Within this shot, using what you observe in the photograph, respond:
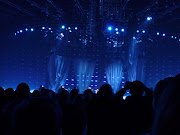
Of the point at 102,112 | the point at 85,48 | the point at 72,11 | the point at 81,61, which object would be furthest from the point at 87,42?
the point at 102,112

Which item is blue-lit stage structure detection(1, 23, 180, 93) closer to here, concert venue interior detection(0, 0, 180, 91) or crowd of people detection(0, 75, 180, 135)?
concert venue interior detection(0, 0, 180, 91)

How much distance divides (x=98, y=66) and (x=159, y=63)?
20.6 ft

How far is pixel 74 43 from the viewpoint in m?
17.2

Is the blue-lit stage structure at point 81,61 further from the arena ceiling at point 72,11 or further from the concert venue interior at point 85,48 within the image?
the arena ceiling at point 72,11

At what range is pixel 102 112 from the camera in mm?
2742

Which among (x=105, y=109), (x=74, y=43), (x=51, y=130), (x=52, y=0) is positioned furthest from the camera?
(x=74, y=43)

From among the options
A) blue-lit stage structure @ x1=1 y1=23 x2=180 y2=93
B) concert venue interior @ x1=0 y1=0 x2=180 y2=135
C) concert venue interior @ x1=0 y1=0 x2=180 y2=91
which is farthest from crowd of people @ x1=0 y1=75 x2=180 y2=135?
blue-lit stage structure @ x1=1 y1=23 x2=180 y2=93

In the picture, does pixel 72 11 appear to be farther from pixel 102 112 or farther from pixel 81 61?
pixel 102 112

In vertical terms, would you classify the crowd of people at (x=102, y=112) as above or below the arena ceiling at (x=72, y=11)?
below

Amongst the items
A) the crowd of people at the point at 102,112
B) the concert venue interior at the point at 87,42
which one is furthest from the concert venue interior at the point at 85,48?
the crowd of people at the point at 102,112

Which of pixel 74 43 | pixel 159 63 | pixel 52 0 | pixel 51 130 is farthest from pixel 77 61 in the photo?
pixel 51 130

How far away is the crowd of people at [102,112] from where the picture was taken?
75 centimetres

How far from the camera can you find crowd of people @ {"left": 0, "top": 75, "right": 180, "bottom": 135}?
2.46 feet

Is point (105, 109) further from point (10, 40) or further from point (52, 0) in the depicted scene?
point (10, 40)
